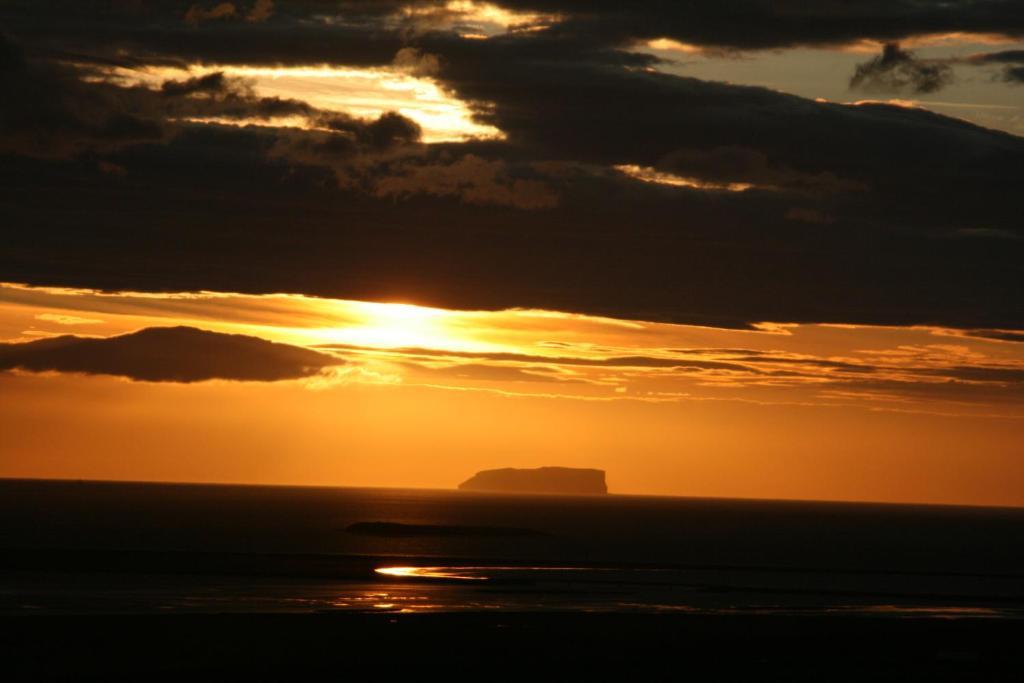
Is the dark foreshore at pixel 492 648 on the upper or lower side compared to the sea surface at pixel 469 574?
upper

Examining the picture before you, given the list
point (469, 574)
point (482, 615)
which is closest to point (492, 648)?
point (482, 615)

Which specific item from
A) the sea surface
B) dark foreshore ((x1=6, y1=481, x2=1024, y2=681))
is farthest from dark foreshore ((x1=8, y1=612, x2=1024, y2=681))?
the sea surface

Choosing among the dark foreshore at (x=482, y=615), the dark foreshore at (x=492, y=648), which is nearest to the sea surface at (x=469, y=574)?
the dark foreshore at (x=482, y=615)

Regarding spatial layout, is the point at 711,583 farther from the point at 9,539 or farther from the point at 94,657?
the point at 9,539

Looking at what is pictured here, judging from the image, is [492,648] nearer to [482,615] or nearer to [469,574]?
[482,615]

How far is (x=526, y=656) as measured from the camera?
184 ft

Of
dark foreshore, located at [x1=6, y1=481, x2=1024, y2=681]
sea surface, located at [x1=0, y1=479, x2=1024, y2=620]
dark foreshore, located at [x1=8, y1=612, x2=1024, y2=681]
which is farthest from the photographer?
sea surface, located at [x1=0, y1=479, x2=1024, y2=620]

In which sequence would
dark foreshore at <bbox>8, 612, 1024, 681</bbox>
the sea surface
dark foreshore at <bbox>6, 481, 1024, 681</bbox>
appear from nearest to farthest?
dark foreshore at <bbox>8, 612, 1024, 681</bbox> < dark foreshore at <bbox>6, 481, 1024, 681</bbox> < the sea surface

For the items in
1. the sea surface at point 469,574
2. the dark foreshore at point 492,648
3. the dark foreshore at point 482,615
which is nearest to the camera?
the dark foreshore at point 492,648

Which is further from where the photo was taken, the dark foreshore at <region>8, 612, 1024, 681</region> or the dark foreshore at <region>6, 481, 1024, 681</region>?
the dark foreshore at <region>6, 481, 1024, 681</region>

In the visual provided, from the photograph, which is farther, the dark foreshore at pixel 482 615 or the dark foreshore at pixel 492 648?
the dark foreshore at pixel 482 615

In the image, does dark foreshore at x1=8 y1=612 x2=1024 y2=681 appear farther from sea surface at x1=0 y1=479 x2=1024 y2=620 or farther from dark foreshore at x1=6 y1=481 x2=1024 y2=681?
sea surface at x1=0 y1=479 x2=1024 y2=620

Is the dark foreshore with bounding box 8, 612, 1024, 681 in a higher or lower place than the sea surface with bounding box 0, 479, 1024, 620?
higher

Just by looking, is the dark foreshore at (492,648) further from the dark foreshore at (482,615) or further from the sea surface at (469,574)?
the sea surface at (469,574)
